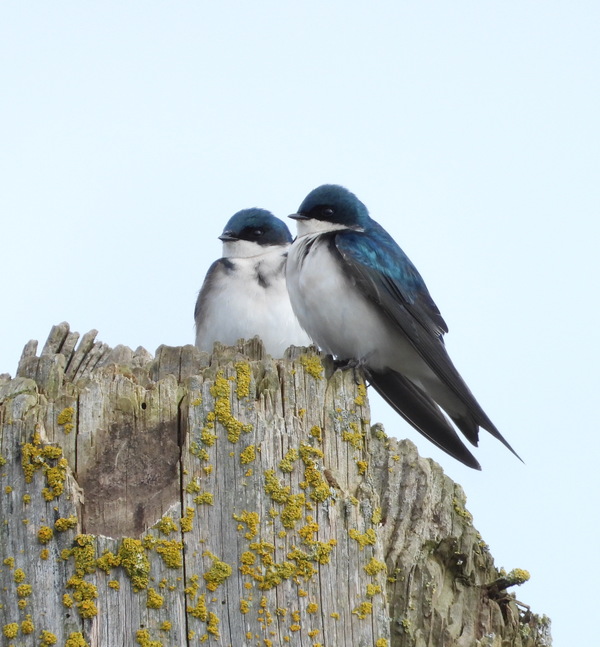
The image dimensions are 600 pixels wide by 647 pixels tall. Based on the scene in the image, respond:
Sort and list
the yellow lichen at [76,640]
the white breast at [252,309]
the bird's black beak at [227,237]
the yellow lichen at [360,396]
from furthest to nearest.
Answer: the bird's black beak at [227,237], the white breast at [252,309], the yellow lichen at [360,396], the yellow lichen at [76,640]

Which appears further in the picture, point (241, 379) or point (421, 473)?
point (421, 473)

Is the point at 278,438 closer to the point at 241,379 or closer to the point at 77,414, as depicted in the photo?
the point at 241,379

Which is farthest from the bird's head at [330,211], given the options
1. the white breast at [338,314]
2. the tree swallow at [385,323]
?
the white breast at [338,314]

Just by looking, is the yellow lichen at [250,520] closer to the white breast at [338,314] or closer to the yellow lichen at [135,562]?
the yellow lichen at [135,562]

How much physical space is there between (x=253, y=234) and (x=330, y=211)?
3.97ft

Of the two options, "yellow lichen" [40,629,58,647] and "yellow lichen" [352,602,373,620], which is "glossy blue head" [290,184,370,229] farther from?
"yellow lichen" [40,629,58,647]

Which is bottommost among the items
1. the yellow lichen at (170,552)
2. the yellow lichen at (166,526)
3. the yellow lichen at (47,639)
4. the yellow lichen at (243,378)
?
the yellow lichen at (47,639)

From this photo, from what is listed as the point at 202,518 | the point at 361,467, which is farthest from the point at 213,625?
the point at 361,467

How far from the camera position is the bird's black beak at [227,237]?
5.47 metres

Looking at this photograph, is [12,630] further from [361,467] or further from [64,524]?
[361,467]

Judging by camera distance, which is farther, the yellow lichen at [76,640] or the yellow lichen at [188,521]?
the yellow lichen at [188,521]

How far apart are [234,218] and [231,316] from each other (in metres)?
0.62

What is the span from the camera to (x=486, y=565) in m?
3.02

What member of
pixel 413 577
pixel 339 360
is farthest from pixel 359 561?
pixel 339 360
